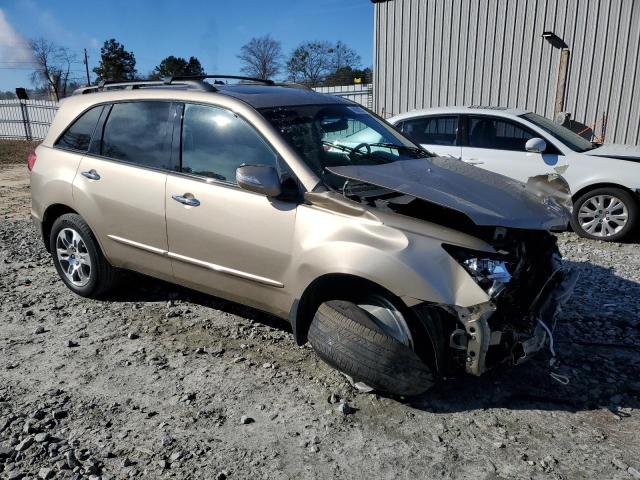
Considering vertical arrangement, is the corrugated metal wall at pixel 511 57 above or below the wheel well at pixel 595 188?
above

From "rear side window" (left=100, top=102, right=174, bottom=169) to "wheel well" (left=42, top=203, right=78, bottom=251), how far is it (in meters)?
0.70

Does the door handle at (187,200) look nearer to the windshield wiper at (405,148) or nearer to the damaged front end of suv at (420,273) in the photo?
the damaged front end of suv at (420,273)

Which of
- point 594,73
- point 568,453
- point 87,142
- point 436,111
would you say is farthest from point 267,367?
point 594,73

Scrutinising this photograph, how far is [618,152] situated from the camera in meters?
6.78

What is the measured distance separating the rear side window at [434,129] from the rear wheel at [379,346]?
4.87 m

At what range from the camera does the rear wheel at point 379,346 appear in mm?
2891

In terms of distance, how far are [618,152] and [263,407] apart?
594cm

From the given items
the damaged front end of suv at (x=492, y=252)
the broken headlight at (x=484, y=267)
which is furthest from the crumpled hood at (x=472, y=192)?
the broken headlight at (x=484, y=267)

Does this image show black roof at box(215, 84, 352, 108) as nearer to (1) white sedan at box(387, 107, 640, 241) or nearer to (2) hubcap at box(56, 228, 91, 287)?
(2) hubcap at box(56, 228, 91, 287)

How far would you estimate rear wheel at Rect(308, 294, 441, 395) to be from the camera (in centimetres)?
289

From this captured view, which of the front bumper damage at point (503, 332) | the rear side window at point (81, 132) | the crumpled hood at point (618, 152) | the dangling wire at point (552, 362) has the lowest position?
the dangling wire at point (552, 362)

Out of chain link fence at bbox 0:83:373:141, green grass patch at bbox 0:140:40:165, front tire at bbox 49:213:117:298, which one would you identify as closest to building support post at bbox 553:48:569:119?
front tire at bbox 49:213:117:298

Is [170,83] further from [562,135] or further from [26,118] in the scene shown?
[26,118]

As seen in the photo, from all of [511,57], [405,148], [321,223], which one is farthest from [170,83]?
[511,57]
